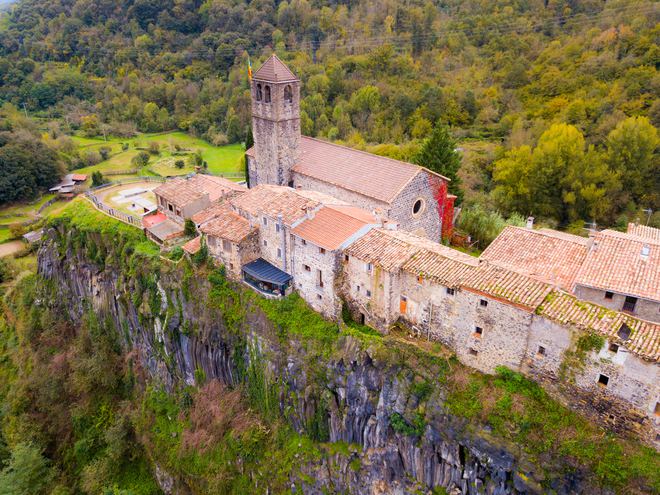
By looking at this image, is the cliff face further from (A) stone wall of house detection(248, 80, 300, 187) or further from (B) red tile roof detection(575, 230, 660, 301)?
(A) stone wall of house detection(248, 80, 300, 187)

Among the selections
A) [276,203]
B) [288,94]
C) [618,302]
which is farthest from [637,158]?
[276,203]

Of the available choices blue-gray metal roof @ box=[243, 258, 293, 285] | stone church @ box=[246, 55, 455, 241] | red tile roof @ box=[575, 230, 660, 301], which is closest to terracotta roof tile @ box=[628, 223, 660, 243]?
red tile roof @ box=[575, 230, 660, 301]

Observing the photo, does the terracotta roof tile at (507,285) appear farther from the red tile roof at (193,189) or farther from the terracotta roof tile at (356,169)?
the red tile roof at (193,189)

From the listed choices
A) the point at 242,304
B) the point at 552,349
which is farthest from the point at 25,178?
the point at 552,349

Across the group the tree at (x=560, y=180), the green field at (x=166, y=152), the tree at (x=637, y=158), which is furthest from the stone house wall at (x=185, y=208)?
the tree at (x=637, y=158)

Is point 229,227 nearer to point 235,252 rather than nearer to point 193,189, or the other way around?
point 235,252

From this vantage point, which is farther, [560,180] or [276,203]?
[560,180]

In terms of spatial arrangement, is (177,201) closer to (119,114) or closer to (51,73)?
(119,114)
